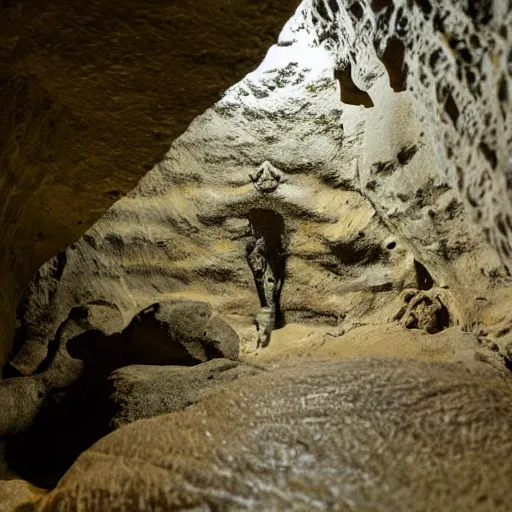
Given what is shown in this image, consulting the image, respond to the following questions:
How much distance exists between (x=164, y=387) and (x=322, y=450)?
57.9 inches

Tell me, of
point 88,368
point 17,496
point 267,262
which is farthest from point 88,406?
point 267,262

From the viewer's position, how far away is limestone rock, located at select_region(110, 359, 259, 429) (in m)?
2.64

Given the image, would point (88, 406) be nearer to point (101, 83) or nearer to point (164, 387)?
point (164, 387)

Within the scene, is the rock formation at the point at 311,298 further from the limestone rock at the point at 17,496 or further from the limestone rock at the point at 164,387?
the limestone rock at the point at 17,496

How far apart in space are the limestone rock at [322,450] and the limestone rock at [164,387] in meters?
0.69

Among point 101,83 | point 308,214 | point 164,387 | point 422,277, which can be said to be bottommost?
point 164,387

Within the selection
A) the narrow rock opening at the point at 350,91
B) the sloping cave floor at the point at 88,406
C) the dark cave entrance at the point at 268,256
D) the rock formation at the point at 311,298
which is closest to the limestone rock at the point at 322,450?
the rock formation at the point at 311,298

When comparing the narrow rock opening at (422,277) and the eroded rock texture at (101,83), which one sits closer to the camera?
the eroded rock texture at (101,83)

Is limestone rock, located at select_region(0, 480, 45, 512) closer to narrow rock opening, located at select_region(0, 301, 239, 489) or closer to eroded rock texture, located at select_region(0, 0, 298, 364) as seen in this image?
narrow rock opening, located at select_region(0, 301, 239, 489)

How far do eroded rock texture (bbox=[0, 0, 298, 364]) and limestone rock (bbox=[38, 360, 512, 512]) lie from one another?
4.42 feet

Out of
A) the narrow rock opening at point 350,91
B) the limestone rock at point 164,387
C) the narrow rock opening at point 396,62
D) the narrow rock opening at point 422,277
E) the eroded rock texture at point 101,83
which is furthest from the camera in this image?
the narrow rock opening at point 350,91

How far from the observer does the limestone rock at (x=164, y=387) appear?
264cm

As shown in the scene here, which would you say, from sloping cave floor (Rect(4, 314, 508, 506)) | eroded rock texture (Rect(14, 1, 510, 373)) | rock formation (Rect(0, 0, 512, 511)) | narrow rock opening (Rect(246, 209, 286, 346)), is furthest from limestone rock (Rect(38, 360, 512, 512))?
narrow rock opening (Rect(246, 209, 286, 346))

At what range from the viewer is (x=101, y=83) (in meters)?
2.05
